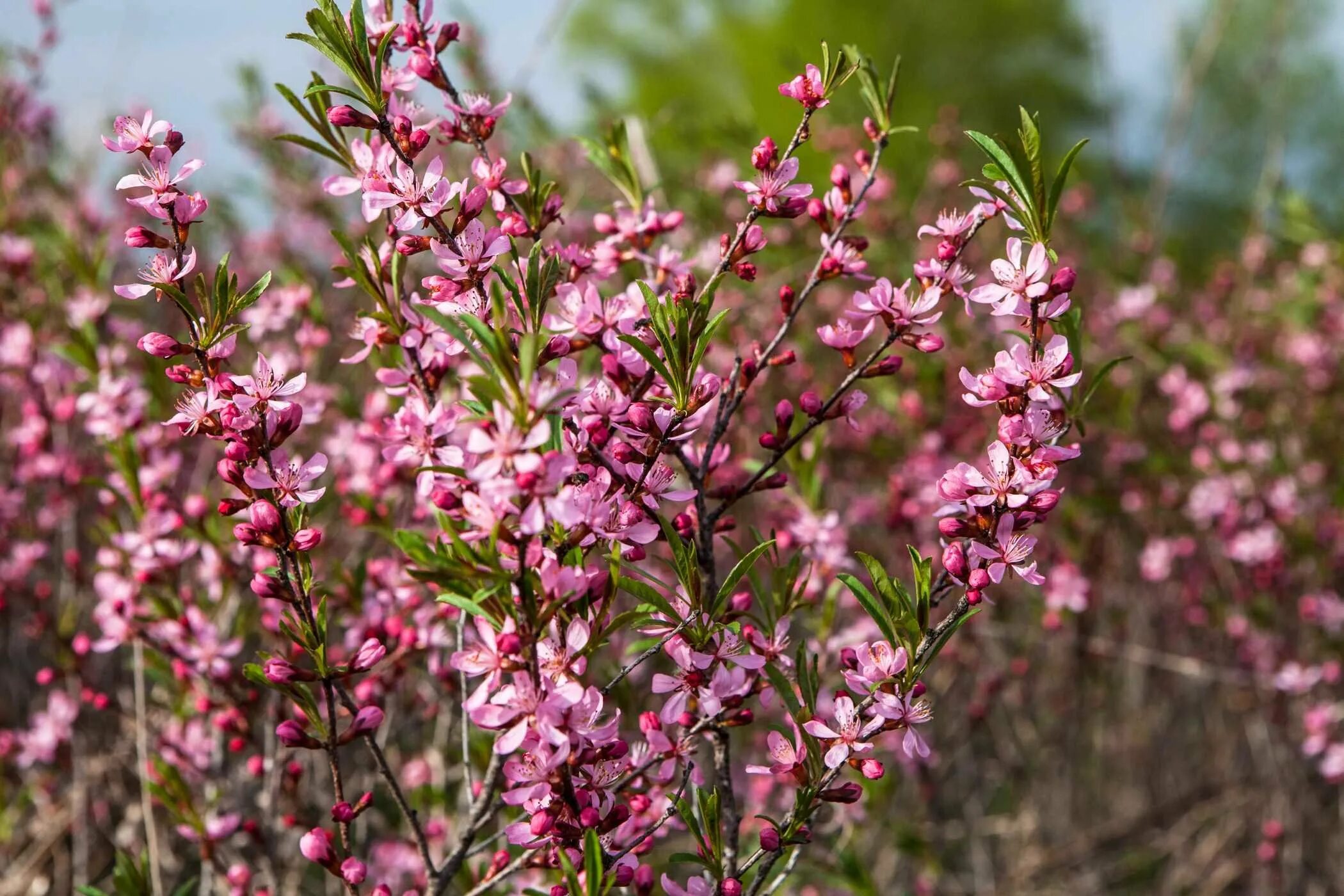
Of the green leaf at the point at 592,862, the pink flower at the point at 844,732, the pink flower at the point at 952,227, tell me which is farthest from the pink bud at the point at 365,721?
the pink flower at the point at 952,227

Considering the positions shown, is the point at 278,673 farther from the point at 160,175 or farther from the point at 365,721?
the point at 160,175

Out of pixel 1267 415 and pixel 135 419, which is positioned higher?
pixel 1267 415

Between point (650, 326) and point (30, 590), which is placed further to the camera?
point (30, 590)

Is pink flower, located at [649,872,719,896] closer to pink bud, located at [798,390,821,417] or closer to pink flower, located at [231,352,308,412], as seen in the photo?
pink bud, located at [798,390,821,417]

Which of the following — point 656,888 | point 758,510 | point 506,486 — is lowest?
point 656,888

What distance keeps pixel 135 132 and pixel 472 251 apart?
0.48 m

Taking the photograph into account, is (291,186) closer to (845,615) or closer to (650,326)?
(845,615)

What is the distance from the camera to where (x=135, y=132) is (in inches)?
53.5

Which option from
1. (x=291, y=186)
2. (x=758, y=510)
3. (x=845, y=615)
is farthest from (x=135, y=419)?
(x=291, y=186)

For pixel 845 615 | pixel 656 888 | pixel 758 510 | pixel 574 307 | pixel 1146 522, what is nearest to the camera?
pixel 574 307

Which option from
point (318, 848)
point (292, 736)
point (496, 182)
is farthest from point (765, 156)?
point (318, 848)

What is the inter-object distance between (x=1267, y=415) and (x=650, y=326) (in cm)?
388

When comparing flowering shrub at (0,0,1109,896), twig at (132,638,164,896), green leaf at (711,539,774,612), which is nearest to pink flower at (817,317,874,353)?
flowering shrub at (0,0,1109,896)

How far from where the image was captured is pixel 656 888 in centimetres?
230
